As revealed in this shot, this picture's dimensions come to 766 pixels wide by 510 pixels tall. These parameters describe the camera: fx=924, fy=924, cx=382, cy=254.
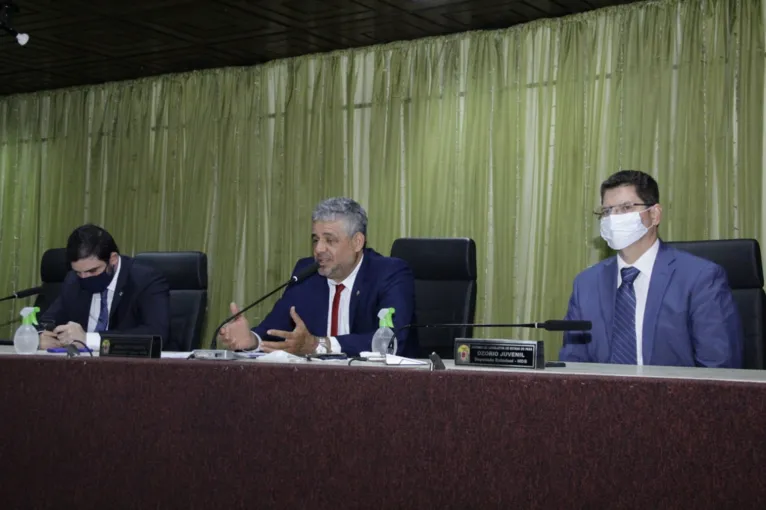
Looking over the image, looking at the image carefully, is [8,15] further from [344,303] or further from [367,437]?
[367,437]

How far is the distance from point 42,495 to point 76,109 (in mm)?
5326

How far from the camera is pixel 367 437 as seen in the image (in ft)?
5.15

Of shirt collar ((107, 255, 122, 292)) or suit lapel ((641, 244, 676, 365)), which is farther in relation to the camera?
shirt collar ((107, 255, 122, 292))

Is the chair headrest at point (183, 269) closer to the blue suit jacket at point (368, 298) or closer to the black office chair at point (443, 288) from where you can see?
the blue suit jacket at point (368, 298)

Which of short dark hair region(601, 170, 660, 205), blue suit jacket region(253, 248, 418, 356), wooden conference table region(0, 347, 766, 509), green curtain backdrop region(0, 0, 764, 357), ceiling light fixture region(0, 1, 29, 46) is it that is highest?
ceiling light fixture region(0, 1, 29, 46)

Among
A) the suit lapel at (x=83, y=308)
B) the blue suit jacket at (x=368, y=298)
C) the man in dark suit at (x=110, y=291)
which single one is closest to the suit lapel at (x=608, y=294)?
the blue suit jacket at (x=368, y=298)

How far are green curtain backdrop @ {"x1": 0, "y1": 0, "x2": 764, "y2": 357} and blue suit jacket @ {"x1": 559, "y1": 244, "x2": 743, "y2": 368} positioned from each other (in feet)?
5.81

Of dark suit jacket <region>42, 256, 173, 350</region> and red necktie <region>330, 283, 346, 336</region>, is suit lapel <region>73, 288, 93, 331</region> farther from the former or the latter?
red necktie <region>330, 283, 346, 336</region>

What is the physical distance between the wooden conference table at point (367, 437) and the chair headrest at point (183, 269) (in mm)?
2224

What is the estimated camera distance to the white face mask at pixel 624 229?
9.44ft

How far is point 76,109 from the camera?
22.1 ft

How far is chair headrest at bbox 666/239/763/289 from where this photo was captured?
3088 mm

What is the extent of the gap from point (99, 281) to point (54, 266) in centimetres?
136

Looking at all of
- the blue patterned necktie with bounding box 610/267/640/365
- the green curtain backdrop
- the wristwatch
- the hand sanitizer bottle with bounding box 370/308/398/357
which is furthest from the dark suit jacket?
the green curtain backdrop
